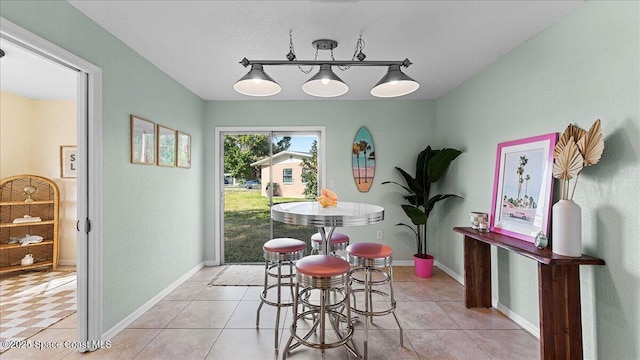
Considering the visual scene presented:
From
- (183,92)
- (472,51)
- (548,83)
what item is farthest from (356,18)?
(183,92)

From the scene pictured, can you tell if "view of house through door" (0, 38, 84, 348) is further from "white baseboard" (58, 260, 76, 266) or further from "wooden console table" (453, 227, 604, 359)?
"wooden console table" (453, 227, 604, 359)

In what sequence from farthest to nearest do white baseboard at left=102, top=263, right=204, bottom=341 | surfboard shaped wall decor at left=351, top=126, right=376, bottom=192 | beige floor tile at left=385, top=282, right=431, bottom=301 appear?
1. surfboard shaped wall decor at left=351, top=126, right=376, bottom=192
2. beige floor tile at left=385, top=282, right=431, bottom=301
3. white baseboard at left=102, top=263, right=204, bottom=341

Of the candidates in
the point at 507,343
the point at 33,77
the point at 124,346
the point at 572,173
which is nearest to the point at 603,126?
the point at 572,173

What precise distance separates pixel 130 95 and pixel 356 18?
2105mm

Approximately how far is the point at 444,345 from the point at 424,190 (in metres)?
2.05

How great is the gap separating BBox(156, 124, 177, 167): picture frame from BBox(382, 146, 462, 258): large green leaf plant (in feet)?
9.18

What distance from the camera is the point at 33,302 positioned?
9.36ft

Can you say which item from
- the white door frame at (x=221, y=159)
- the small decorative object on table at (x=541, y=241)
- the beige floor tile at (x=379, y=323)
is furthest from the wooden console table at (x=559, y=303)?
the white door frame at (x=221, y=159)

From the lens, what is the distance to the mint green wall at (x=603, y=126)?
1.61m

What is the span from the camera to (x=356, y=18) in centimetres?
208

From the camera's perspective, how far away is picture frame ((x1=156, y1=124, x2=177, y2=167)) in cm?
304

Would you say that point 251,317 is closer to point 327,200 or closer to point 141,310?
point 141,310

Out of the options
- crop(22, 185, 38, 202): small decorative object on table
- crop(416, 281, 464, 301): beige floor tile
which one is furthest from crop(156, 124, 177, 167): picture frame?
crop(416, 281, 464, 301): beige floor tile

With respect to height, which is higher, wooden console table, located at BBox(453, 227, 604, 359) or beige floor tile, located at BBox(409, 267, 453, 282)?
wooden console table, located at BBox(453, 227, 604, 359)
